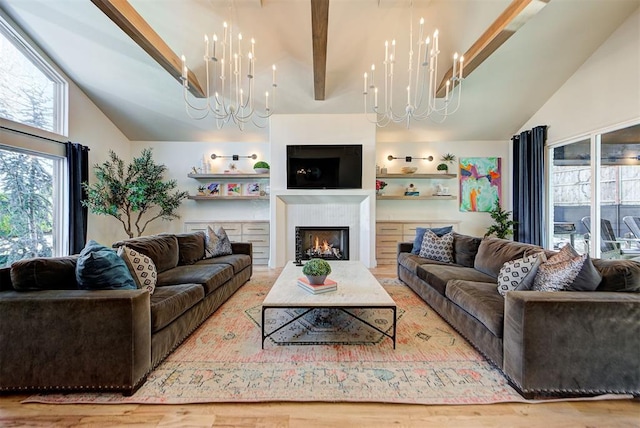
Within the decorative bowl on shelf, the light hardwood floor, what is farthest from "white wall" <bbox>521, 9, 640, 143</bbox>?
the light hardwood floor

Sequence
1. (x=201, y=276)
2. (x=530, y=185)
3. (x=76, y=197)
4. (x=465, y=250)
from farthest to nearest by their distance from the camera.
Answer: (x=530, y=185)
(x=76, y=197)
(x=465, y=250)
(x=201, y=276)

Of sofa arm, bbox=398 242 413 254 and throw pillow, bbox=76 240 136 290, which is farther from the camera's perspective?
sofa arm, bbox=398 242 413 254

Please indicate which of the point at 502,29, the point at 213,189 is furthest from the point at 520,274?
the point at 213,189

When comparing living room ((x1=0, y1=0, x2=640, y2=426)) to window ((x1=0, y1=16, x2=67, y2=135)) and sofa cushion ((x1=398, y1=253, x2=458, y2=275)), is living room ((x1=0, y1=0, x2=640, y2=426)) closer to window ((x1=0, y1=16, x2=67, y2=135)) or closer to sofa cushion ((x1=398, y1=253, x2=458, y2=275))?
window ((x1=0, y1=16, x2=67, y2=135))

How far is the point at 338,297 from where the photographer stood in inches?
87.2

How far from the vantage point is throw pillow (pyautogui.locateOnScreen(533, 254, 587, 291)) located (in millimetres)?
1758

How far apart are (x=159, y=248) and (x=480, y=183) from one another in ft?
19.2

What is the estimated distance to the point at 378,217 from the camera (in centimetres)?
568

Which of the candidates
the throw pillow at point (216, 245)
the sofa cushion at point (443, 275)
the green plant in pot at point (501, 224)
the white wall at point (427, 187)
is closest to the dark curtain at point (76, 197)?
the throw pillow at point (216, 245)

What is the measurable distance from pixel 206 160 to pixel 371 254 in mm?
3846

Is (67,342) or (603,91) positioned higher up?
(603,91)

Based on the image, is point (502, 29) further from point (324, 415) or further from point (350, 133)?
point (324, 415)

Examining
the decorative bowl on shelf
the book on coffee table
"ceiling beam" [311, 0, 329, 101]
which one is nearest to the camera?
the book on coffee table

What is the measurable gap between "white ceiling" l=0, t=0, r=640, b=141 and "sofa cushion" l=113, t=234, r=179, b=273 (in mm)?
2611
